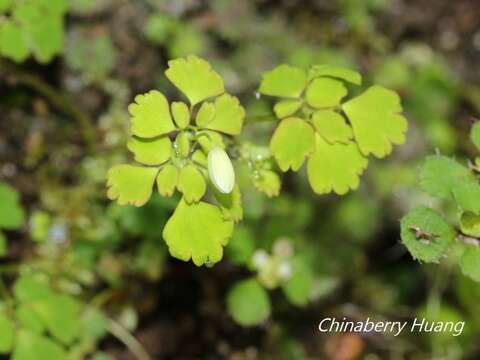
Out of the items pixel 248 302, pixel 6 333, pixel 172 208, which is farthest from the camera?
pixel 172 208

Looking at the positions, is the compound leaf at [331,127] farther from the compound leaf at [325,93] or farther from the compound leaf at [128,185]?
the compound leaf at [128,185]

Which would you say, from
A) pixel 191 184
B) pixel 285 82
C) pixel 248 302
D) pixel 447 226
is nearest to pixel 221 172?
pixel 191 184

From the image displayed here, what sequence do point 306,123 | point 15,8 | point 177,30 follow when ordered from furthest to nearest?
point 177,30 → point 15,8 → point 306,123

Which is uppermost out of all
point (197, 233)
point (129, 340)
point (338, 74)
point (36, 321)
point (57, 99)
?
point (338, 74)

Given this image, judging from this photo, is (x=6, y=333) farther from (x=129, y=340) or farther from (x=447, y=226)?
(x=447, y=226)

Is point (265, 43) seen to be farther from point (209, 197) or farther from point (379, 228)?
point (379, 228)

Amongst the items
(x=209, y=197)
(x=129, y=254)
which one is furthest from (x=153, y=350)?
(x=209, y=197)

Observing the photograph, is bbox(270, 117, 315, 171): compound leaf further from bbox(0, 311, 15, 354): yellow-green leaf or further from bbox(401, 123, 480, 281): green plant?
bbox(0, 311, 15, 354): yellow-green leaf

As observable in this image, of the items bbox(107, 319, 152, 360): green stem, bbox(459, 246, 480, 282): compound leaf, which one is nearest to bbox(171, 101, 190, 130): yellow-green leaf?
bbox(459, 246, 480, 282): compound leaf
